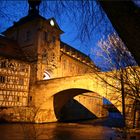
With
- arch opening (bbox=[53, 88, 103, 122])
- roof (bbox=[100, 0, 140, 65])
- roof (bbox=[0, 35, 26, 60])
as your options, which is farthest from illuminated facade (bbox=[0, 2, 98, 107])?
roof (bbox=[100, 0, 140, 65])

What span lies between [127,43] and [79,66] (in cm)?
3781

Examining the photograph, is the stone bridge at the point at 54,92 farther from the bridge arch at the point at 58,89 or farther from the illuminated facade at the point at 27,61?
the illuminated facade at the point at 27,61

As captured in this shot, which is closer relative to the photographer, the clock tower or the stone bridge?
the stone bridge

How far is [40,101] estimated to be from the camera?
2691cm

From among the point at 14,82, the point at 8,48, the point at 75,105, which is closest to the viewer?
the point at 14,82

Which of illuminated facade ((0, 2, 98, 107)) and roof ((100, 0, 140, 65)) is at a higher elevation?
illuminated facade ((0, 2, 98, 107))

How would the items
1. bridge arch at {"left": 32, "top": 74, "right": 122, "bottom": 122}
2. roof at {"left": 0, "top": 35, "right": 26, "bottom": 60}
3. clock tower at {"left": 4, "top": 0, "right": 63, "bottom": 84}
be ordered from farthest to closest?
clock tower at {"left": 4, "top": 0, "right": 63, "bottom": 84} → roof at {"left": 0, "top": 35, "right": 26, "bottom": 60} → bridge arch at {"left": 32, "top": 74, "right": 122, "bottom": 122}

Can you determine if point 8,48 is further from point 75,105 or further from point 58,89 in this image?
point 75,105

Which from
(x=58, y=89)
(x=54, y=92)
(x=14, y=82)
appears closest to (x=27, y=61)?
(x=14, y=82)

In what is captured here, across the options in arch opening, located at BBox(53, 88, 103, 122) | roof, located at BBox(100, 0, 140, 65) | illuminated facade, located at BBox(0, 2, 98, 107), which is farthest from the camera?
arch opening, located at BBox(53, 88, 103, 122)

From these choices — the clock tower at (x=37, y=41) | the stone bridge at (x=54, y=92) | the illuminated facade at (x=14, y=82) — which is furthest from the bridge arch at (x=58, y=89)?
the clock tower at (x=37, y=41)

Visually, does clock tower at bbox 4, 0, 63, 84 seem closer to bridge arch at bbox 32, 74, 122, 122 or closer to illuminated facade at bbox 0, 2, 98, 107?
illuminated facade at bbox 0, 2, 98, 107

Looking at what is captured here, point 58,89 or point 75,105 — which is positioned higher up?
point 58,89

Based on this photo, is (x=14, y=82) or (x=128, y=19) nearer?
(x=128, y=19)
